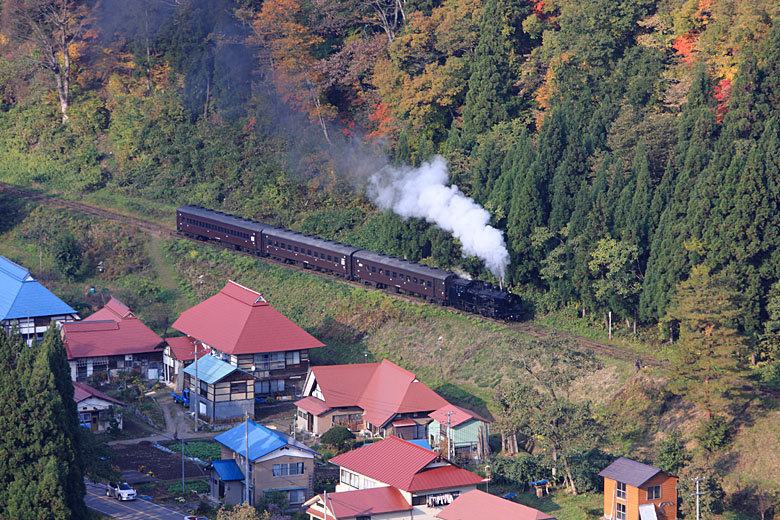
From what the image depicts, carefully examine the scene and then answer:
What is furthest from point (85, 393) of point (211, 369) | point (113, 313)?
point (113, 313)

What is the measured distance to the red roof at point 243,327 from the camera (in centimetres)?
6016

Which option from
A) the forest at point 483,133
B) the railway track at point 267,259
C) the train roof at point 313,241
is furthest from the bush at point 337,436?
the train roof at point 313,241

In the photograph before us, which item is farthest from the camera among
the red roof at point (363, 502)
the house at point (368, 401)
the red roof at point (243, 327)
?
the red roof at point (243, 327)

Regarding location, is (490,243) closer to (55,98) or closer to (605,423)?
(605,423)

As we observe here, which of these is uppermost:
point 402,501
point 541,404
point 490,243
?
point 490,243

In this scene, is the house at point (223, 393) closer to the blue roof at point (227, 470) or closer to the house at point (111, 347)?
the house at point (111, 347)

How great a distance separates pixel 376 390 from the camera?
56.4 meters

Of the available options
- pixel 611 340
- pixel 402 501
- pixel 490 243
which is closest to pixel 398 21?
pixel 490 243

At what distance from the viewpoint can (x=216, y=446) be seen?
54688mm

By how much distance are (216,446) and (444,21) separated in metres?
33.8

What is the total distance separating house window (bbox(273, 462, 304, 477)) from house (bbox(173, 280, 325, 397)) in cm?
1167

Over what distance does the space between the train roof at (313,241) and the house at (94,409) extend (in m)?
17.0

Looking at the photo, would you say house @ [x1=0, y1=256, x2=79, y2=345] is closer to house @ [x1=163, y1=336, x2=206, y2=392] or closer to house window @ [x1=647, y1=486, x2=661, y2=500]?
house @ [x1=163, y1=336, x2=206, y2=392]

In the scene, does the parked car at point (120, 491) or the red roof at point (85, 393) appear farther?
the red roof at point (85, 393)
